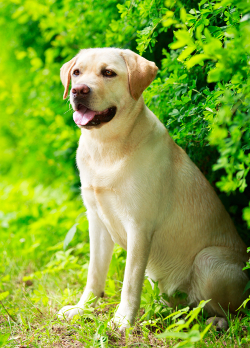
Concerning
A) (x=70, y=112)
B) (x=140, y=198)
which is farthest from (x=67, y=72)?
(x=70, y=112)

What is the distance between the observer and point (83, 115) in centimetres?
241

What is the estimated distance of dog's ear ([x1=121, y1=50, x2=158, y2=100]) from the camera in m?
2.44

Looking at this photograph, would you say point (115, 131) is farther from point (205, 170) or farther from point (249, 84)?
point (205, 170)

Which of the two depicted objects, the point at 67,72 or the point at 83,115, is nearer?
the point at 83,115

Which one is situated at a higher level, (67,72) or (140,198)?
(67,72)

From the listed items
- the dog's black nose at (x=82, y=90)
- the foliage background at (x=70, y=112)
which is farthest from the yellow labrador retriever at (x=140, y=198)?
the foliage background at (x=70, y=112)

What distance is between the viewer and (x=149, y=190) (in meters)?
2.45

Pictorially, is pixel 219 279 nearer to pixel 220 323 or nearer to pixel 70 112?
pixel 220 323

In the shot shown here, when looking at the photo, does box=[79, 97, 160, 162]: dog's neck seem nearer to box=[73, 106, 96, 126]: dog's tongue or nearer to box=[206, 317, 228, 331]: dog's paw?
box=[73, 106, 96, 126]: dog's tongue

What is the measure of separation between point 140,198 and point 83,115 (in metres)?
0.66

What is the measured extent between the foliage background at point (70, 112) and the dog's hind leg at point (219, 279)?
0.62m

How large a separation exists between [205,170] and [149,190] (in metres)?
1.24

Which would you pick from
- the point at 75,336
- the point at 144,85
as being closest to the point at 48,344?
the point at 75,336

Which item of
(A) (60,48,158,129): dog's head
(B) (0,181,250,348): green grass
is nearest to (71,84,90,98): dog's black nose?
(A) (60,48,158,129): dog's head
